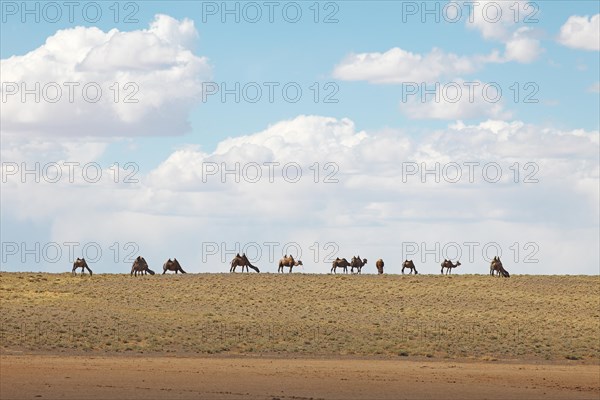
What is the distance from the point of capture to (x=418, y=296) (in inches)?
2874

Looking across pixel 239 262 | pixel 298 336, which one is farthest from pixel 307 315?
pixel 239 262

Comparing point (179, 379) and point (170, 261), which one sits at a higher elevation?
point (170, 261)

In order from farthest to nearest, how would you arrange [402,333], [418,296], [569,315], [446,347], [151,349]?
[418,296] < [569,315] < [402,333] < [446,347] < [151,349]

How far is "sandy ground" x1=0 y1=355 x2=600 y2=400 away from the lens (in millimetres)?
34031

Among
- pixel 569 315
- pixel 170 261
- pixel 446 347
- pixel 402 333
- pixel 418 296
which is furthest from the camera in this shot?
pixel 170 261

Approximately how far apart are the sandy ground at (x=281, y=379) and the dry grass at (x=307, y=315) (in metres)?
3.90

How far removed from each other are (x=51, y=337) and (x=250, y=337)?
935cm

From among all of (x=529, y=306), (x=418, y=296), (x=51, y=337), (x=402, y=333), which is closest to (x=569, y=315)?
(x=529, y=306)

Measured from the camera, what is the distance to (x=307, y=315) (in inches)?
2462

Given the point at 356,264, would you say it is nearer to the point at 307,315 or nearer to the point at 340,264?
the point at 340,264

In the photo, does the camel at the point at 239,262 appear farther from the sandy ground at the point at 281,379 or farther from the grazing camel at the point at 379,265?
the sandy ground at the point at 281,379

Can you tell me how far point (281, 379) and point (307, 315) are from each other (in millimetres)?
24182

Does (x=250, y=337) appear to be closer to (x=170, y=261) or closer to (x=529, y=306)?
(x=529, y=306)

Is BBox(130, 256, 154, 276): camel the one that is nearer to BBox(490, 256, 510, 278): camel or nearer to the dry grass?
the dry grass
